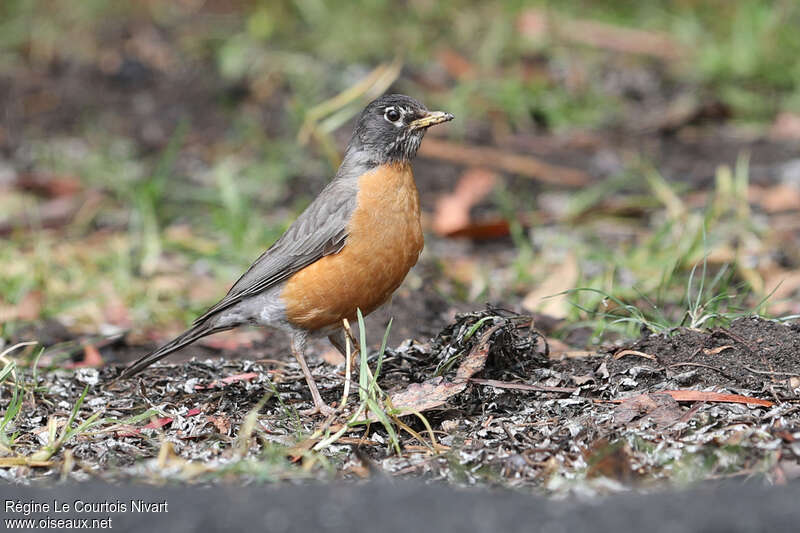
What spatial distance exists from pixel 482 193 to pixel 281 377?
13.7 ft

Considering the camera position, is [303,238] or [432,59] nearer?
[303,238]

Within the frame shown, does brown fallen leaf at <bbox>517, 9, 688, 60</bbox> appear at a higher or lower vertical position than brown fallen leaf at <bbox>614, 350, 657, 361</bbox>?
higher

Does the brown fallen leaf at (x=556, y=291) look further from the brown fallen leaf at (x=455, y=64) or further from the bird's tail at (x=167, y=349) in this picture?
the brown fallen leaf at (x=455, y=64)

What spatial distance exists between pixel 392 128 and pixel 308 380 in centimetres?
146

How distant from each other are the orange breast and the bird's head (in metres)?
0.22

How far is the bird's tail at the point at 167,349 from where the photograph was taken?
509 cm

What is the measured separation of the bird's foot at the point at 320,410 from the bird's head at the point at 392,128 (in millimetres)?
1405

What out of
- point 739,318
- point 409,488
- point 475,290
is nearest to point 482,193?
point 475,290

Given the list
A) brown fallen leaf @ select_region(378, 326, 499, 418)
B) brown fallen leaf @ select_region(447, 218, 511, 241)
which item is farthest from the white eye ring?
brown fallen leaf @ select_region(447, 218, 511, 241)

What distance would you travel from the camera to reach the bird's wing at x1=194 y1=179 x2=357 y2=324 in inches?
202

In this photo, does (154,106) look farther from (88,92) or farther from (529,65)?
(529,65)

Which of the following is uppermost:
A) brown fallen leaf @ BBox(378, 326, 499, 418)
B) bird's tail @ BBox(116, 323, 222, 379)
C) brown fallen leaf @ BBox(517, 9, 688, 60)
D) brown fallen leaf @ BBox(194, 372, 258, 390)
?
brown fallen leaf @ BBox(517, 9, 688, 60)

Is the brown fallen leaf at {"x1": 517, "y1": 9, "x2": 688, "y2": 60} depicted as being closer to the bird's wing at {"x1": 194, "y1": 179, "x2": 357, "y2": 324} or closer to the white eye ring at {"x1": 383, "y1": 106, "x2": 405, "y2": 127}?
the white eye ring at {"x1": 383, "y1": 106, "x2": 405, "y2": 127}

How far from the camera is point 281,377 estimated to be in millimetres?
5297
